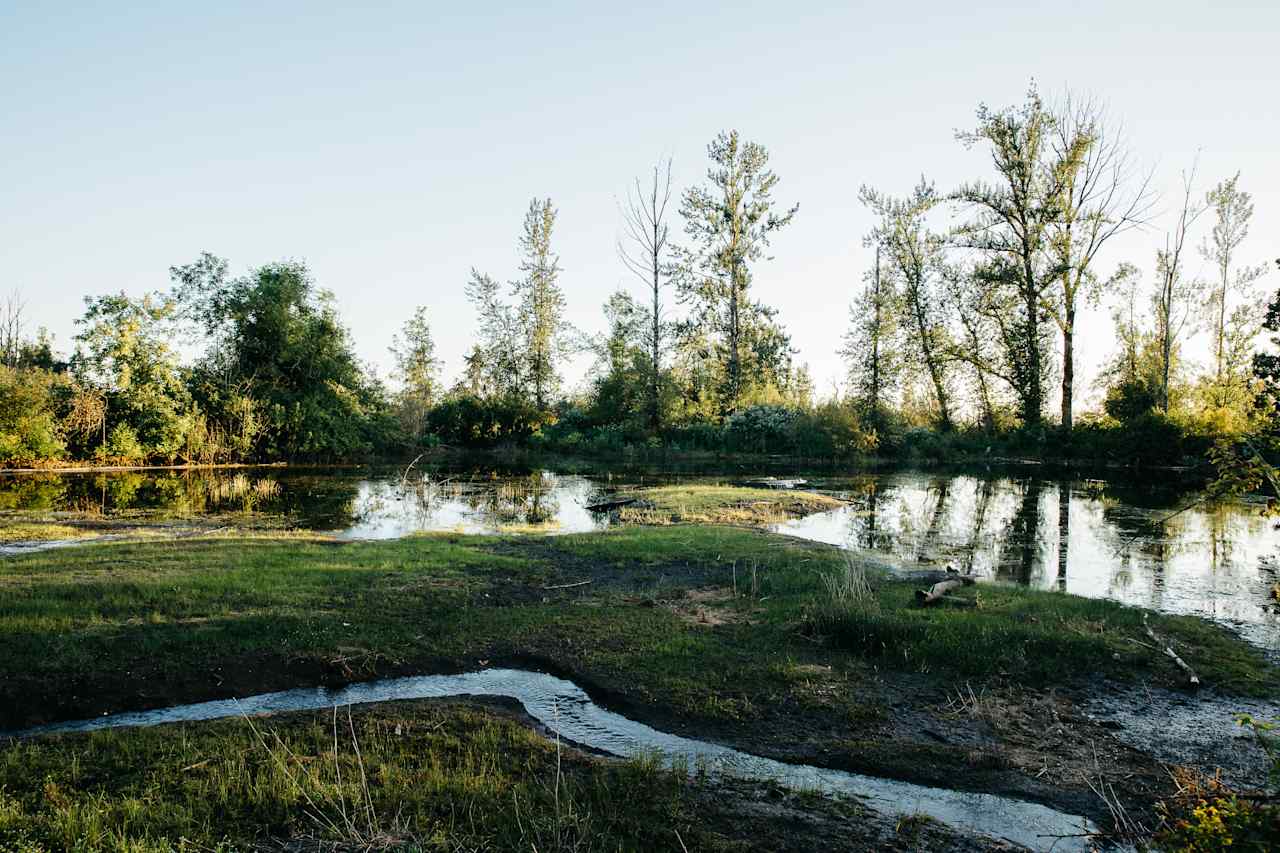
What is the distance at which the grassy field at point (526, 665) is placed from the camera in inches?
187

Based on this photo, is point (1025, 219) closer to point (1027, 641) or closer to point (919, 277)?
point (919, 277)

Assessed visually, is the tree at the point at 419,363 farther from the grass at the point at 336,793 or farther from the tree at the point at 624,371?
the grass at the point at 336,793

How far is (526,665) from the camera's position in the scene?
8.05m

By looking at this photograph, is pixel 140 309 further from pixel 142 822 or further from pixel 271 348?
pixel 142 822

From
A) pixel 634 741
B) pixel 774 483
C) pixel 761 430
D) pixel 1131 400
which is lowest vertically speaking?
pixel 634 741

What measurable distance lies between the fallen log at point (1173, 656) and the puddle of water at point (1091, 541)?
151cm

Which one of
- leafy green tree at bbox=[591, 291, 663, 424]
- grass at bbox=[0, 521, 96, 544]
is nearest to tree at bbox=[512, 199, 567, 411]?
leafy green tree at bbox=[591, 291, 663, 424]

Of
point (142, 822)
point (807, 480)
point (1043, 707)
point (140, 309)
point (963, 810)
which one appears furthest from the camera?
point (140, 309)

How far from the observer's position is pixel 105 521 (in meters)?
17.5

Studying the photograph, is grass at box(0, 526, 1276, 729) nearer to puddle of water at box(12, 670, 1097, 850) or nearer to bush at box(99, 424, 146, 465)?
puddle of water at box(12, 670, 1097, 850)

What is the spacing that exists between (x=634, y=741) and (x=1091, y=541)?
15.3 meters

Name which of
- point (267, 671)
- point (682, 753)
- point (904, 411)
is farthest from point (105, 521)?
point (904, 411)

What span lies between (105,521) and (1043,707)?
20.0m

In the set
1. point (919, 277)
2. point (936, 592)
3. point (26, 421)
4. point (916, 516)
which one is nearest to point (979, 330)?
point (919, 277)
